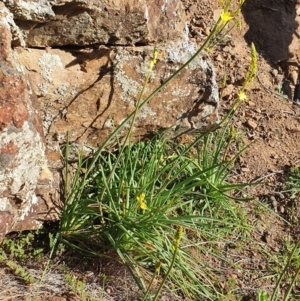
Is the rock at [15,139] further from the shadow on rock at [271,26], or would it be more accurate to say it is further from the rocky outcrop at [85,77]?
the shadow on rock at [271,26]

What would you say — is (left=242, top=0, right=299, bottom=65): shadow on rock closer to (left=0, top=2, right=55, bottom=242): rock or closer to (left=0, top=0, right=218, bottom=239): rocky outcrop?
(left=0, top=0, right=218, bottom=239): rocky outcrop

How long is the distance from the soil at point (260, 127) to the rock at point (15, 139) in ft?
1.51

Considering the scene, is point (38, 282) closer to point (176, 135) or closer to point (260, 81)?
point (176, 135)

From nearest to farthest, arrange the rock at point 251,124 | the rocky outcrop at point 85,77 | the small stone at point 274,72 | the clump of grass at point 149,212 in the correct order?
the rocky outcrop at point 85,77
the clump of grass at point 149,212
the rock at point 251,124
the small stone at point 274,72

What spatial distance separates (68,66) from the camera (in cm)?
286

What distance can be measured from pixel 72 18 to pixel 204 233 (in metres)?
1.46

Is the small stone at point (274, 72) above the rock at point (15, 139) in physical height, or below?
above

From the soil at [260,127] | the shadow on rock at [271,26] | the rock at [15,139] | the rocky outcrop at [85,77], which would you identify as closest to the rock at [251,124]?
the soil at [260,127]

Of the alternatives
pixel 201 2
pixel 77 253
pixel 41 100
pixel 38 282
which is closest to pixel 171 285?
pixel 77 253

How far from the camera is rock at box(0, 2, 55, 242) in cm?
224

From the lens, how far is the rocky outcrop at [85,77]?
2.40 meters

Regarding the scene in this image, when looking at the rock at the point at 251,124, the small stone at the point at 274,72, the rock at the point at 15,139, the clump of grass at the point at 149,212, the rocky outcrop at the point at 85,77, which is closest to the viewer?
the rock at the point at 15,139

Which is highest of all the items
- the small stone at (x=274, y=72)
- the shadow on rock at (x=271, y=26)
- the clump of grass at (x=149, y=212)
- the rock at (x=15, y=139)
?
the shadow on rock at (x=271, y=26)

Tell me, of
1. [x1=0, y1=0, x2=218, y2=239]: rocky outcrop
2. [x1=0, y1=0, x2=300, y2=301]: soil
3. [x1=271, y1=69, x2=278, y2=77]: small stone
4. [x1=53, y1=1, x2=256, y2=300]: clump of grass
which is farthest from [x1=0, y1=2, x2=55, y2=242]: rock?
[x1=271, y1=69, x2=278, y2=77]: small stone
